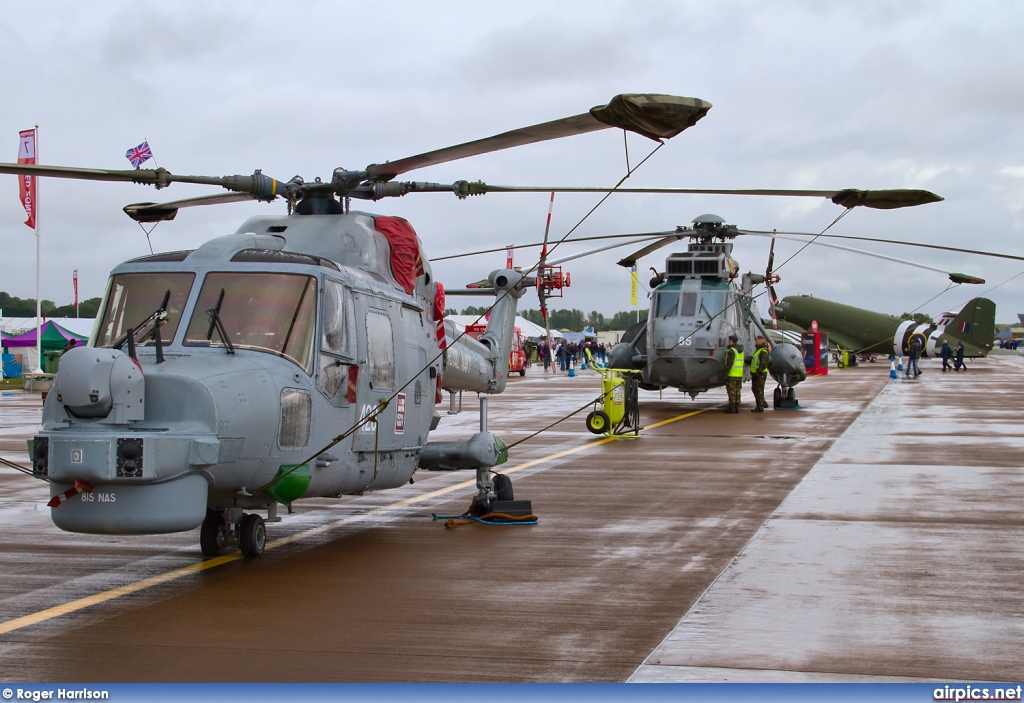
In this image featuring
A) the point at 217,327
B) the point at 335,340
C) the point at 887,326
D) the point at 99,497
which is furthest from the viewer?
the point at 887,326

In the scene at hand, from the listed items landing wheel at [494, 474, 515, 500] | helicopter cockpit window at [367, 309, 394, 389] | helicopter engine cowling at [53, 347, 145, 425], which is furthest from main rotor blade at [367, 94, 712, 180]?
landing wheel at [494, 474, 515, 500]

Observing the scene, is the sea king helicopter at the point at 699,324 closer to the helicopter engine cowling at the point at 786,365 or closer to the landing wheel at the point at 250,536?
the helicopter engine cowling at the point at 786,365

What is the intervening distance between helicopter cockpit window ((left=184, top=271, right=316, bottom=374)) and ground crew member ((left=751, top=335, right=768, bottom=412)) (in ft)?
60.7

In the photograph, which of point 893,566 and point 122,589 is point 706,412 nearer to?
point 893,566

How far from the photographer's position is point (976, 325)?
5891cm

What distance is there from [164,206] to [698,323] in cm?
1576

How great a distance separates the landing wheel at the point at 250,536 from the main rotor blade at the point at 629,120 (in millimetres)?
3444

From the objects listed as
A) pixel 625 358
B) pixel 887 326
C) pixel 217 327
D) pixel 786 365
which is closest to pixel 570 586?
pixel 217 327

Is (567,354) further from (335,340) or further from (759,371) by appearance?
(335,340)

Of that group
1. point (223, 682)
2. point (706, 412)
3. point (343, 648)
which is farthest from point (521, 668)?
point (706, 412)

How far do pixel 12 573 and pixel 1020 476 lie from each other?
11.6 meters

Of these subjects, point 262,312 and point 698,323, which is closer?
point 262,312

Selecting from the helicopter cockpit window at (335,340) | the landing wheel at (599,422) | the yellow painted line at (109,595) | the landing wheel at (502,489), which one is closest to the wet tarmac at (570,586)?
the yellow painted line at (109,595)

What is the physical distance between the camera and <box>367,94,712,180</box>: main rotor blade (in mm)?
6758
